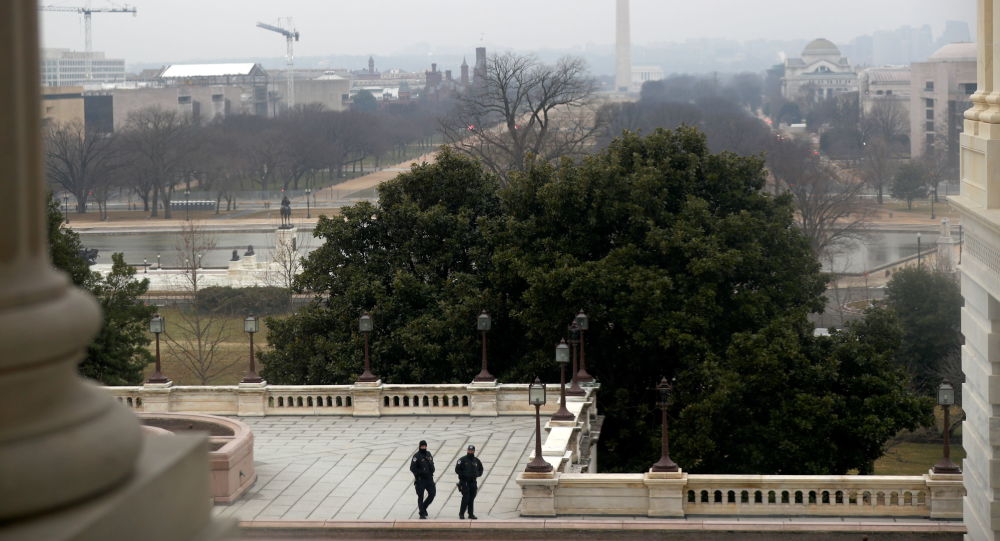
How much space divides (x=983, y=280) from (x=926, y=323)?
2855 centimetres

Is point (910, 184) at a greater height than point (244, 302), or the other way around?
point (910, 184)

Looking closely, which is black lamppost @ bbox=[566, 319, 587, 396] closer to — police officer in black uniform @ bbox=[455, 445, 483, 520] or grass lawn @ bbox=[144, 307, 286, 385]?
police officer in black uniform @ bbox=[455, 445, 483, 520]

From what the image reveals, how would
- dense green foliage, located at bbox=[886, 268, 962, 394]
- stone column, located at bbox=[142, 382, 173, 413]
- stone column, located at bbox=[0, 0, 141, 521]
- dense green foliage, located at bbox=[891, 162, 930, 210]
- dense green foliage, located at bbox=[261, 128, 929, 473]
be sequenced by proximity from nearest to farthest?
stone column, located at bbox=[0, 0, 141, 521] → dense green foliage, located at bbox=[261, 128, 929, 473] → stone column, located at bbox=[142, 382, 173, 413] → dense green foliage, located at bbox=[886, 268, 962, 394] → dense green foliage, located at bbox=[891, 162, 930, 210]

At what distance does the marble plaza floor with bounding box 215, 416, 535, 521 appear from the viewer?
938 inches

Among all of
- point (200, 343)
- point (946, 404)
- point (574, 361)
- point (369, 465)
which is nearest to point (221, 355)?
point (200, 343)

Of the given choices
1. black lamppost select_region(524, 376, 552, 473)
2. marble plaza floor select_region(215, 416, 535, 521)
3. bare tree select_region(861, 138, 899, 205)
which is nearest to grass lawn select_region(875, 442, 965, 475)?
marble plaza floor select_region(215, 416, 535, 521)

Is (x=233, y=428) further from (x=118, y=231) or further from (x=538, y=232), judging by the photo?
(x=118, y=231)

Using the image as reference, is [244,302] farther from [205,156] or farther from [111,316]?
[205,156]

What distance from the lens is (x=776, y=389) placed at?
29219mm

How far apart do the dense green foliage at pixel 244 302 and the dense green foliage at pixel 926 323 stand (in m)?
25.1

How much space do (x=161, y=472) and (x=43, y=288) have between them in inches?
20.3

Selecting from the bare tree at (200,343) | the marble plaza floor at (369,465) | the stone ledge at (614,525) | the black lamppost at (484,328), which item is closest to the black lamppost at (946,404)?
the stone ledge at (614,525)

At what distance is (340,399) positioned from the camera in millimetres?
31406

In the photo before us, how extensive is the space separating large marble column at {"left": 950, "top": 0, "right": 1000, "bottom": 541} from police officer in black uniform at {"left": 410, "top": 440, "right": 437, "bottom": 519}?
26.9ft
